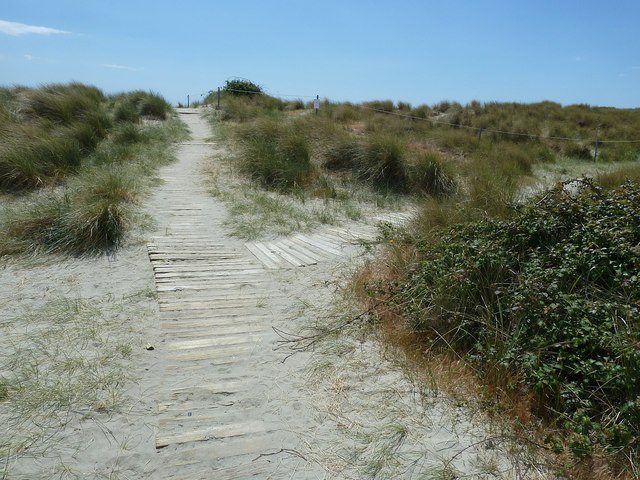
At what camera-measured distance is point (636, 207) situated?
4211 mm

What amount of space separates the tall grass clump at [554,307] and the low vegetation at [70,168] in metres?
3.94

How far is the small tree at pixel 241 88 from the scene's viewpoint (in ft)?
75.0

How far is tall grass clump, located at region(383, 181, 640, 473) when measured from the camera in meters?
2.85

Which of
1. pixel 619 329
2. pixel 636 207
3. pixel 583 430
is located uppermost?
pixel 636 207

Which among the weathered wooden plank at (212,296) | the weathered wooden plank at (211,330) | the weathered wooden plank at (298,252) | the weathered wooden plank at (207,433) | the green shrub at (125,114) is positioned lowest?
the weathered wooden plank at (207,433)

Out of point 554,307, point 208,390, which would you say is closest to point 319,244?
point 208,390

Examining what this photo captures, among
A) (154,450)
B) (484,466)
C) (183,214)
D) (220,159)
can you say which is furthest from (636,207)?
(220,159)

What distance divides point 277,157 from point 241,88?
1510cm

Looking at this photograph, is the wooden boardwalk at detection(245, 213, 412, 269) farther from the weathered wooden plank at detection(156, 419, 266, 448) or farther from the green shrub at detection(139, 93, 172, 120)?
the green shrub at detection(139, 93, 172, 120)

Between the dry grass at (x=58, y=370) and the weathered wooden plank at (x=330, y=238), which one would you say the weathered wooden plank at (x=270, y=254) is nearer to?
the weathered wooden plank at (x=330, y=238)

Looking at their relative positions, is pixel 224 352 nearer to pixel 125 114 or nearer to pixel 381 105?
pixel 125 114

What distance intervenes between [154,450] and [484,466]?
183 cm

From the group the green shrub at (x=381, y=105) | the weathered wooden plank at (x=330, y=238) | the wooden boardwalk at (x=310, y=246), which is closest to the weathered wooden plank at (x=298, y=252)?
the wooden boardwalk at (x=310, y=246)

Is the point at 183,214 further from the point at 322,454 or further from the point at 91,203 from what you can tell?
the point at 322,454
